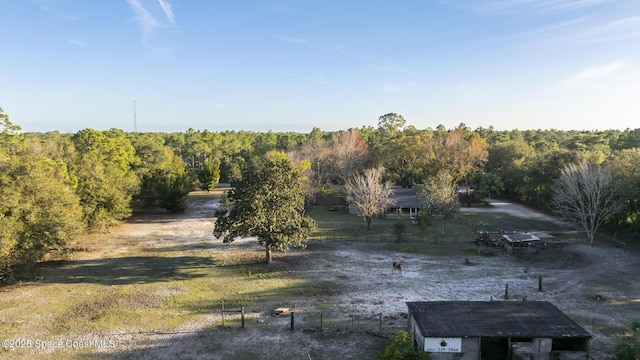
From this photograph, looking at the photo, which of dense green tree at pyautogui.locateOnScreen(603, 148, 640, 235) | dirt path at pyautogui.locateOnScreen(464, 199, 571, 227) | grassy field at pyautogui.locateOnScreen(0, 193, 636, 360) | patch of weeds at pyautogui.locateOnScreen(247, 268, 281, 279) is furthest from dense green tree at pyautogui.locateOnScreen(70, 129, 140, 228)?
dense green tree at pyautogui.locateOnScreen(603, 148, 640, 235)

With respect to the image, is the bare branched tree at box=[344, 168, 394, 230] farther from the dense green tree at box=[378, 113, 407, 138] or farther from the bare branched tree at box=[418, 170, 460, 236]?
the dense green tree at box=[378, 113, 407, 138]

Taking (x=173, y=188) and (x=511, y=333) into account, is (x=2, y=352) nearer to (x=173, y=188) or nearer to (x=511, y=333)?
(x=511, y=333)

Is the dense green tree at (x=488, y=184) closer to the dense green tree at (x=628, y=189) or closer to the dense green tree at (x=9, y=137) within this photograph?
the dense green tree at (x=628, y=189)

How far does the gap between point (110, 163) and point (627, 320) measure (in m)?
49.1

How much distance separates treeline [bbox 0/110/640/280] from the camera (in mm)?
25609

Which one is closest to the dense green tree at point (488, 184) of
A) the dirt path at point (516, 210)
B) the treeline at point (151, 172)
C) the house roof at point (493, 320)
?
the treeline at point (151, 172)

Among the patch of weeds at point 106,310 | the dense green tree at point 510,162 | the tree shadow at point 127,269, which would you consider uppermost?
the dense green tree at point 510,162

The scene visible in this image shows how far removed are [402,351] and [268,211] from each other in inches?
590

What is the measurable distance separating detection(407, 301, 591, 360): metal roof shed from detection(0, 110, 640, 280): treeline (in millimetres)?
17860

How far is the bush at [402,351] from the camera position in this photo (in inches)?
568

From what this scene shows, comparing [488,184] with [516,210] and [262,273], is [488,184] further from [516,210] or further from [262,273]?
[262,273]

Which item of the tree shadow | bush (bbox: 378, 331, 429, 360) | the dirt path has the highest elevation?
the dirt path

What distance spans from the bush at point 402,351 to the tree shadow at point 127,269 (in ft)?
52.0

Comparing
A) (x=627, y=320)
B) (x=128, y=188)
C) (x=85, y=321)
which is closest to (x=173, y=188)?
Result: (x=128, y=188)
